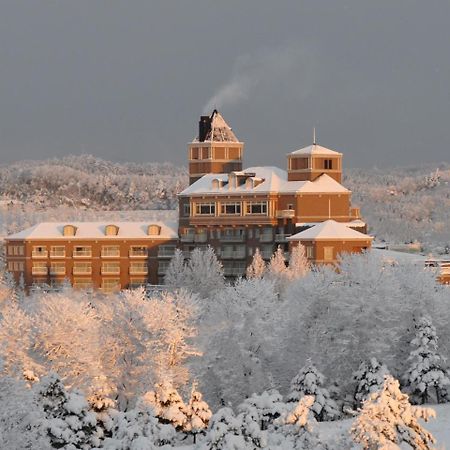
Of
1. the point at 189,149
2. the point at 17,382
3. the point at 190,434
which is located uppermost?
the point at 189,149

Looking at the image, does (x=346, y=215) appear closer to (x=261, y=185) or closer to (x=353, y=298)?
(x=261, y=185)

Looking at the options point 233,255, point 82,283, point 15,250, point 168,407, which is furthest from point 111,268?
point 168,407

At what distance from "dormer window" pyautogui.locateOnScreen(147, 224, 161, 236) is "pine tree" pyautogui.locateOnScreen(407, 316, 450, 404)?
48341 mm

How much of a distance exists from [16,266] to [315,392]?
180ft

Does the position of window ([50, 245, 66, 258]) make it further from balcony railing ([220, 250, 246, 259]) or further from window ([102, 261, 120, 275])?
balcony railing ([220, 250, 246, 259])

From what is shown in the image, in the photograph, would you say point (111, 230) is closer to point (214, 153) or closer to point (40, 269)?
point (40, 269)

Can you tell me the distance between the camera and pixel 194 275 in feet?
291

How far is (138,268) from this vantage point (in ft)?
317

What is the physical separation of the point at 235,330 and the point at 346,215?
39979 mm

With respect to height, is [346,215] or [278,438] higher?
[346,215]

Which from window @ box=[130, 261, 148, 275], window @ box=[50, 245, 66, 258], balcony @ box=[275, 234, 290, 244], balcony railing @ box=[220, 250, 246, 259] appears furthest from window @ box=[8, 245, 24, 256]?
balcony @ box=[275, 234, 290, 244]

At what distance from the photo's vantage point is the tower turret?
101125mm

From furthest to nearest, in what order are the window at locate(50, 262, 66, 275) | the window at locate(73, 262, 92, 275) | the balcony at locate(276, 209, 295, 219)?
the window at locate(73, 262, 92, 275) < the window at locate(50, 262, 66, 275) < the balcony at locate(276, 209, 295, 219)

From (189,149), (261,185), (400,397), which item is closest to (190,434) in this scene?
(400,397)
